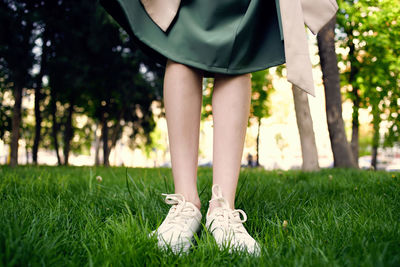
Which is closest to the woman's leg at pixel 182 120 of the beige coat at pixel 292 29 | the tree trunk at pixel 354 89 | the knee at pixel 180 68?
the knee at pixel 180 68

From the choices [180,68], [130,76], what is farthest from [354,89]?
[180,68]

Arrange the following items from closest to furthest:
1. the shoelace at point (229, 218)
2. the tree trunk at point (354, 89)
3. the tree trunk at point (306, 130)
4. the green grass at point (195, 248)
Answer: the green grass at point (195, 248) < the shoelace at point (229, 218) < the tree trunk at point (306, 130) < the tree trunk at point (354, 89)

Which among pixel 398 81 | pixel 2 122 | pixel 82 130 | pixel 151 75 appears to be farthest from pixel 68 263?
pixel 82 130

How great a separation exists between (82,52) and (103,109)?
2803 mm

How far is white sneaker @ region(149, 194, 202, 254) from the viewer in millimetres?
1166

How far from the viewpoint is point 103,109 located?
13656 millimetres

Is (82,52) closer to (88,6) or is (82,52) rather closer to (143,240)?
(88,6)

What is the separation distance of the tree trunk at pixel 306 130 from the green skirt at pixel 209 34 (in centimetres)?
415

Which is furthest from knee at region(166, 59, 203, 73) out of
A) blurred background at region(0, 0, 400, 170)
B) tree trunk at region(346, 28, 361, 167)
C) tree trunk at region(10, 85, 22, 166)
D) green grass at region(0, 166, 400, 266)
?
tree trunk at region(346, 28, 361, 167)

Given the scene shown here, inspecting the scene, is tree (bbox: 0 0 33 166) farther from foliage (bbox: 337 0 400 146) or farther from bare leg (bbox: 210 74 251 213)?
foliage (bbox: 337 0 400 146)

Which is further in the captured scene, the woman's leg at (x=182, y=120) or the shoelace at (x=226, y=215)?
the woman's leg at (x=182, y=120)

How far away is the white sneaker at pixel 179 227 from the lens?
3.83 ft

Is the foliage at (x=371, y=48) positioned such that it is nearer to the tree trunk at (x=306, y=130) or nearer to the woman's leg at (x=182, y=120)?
the tree trunk at (x=306, y=130)

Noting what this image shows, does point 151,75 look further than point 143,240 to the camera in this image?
Yes
